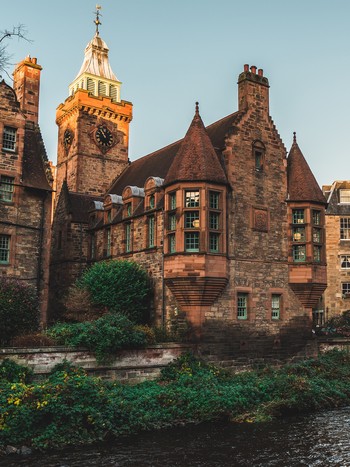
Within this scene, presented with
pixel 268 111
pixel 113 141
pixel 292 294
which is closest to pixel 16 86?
pixel 113 141

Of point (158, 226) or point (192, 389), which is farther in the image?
point (158, 226)

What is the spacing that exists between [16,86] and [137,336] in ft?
58.3

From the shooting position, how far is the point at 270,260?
2717 centimetres

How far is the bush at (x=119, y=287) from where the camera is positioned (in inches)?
1003

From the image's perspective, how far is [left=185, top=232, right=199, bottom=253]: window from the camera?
959 inches

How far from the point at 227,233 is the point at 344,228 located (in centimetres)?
2270

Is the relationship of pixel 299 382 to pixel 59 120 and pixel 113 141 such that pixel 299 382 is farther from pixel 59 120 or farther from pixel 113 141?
pixel 59 120

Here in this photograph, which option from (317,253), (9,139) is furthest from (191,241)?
(9,139)

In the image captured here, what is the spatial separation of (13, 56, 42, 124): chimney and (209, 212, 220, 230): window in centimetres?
1214

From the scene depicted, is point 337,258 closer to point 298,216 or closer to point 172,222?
point 298,216

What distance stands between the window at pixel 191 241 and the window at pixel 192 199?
1.32 m

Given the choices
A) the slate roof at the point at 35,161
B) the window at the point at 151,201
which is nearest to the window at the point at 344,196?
the window at the point at 151,201

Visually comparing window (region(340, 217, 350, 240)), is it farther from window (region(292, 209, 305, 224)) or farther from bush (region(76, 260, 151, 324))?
bush (region(76, 260, 151, 324))

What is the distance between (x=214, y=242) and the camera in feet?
81.5
